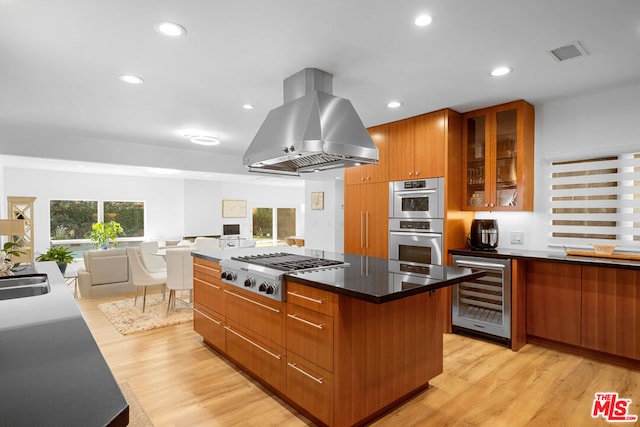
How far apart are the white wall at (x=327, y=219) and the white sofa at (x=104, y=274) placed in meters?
5.12

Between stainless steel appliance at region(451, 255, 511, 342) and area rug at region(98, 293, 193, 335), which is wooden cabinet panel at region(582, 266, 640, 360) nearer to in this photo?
stainless steel appliance at region(451, 255, 511, 342)

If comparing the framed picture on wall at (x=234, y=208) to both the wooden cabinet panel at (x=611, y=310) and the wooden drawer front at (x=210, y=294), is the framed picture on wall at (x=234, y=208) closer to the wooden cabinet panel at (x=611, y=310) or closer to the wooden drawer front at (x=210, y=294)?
the wooden drawer front at (x=210, y=294)

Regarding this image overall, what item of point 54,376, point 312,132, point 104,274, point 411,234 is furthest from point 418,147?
point 104,274

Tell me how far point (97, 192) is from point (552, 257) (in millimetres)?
9075

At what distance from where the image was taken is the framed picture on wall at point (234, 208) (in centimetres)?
1062

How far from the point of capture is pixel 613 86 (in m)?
3.12

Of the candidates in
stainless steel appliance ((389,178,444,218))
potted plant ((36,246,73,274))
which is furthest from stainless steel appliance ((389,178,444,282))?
potted plant ((36,246,73,274))

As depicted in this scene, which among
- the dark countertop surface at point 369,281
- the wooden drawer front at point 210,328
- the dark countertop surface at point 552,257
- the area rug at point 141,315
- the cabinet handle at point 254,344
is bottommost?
the area rug at point 141,315

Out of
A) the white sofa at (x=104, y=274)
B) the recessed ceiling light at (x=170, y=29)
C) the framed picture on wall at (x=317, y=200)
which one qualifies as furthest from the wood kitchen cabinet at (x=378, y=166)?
the framed picture on wall at (x=317, y=200)

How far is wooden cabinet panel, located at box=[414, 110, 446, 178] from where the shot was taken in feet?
12.1

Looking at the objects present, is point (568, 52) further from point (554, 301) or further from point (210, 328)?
point (210, 328)

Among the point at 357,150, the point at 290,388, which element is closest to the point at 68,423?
the point at 290,388

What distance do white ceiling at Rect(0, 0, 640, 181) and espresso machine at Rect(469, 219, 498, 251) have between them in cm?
121

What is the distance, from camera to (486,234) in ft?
12.1
